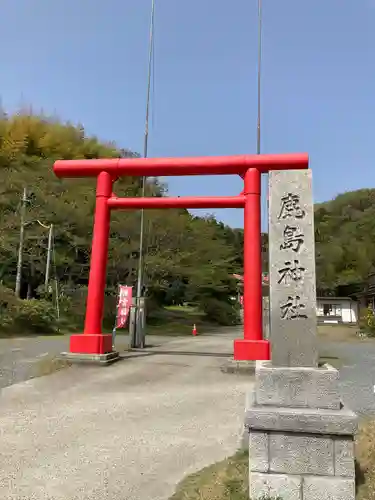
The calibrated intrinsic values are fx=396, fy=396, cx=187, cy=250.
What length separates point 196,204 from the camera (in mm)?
10766

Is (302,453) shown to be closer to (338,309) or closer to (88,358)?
(88,358)

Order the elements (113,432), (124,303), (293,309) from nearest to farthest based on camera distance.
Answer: (293,309), (113,432), (124,303)

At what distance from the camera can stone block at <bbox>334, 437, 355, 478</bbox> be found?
3.02 meters

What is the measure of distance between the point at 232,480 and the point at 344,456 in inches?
38.7

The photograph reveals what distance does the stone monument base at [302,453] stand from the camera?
3.02 metres

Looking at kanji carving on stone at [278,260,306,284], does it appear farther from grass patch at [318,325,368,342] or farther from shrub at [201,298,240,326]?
shrub at [201,298,240,326]

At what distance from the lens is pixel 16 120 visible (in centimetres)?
3169

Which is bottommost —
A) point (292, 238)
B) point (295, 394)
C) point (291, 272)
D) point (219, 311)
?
point (295, 394)

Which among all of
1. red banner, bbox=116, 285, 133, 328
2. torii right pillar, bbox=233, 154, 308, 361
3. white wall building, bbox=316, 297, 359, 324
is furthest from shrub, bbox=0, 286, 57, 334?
white wall building, bbox=316, 297, 359, 324

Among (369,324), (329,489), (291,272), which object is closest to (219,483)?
(329,489)

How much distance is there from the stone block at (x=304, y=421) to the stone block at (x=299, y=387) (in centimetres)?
12

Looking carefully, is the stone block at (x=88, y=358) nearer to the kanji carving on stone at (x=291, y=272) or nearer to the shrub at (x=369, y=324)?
the kanji carving on stone at (x=291, y=272)

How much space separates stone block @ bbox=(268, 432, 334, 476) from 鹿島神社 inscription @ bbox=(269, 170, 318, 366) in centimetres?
66

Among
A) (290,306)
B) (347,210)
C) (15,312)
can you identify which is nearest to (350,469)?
(290,306)
